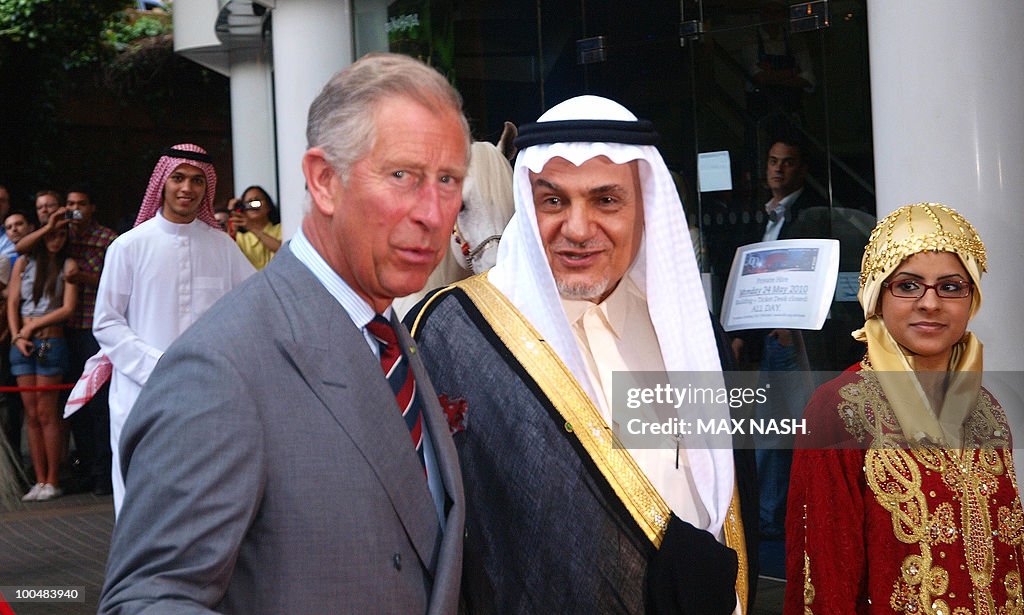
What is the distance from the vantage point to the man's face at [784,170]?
620cm

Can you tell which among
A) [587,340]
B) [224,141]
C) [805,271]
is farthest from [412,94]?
[224,141]

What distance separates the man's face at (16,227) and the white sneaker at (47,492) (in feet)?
6.78

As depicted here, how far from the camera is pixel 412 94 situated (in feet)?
5.98

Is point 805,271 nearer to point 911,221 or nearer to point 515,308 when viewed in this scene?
point 911,221

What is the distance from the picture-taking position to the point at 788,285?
5.21 metres

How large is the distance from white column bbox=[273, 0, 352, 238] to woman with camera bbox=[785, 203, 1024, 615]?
5547 mm

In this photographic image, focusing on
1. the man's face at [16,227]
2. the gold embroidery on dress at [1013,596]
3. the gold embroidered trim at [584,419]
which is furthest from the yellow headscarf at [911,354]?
the man's face at [16,227]

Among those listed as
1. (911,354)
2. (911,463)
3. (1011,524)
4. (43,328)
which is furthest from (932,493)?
(43,328)

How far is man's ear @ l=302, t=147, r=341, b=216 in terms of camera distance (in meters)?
1.83

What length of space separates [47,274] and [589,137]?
7571 millimetres

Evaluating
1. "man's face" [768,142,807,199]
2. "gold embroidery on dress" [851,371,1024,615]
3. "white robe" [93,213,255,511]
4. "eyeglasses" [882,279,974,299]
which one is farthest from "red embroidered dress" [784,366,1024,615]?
"white robe" [93,213,255,511]

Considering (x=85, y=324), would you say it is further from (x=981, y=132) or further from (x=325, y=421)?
(x=325, y=421)

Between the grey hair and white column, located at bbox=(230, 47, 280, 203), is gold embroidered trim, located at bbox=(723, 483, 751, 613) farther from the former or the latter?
white column, located at bbox=(230, 47, 280, 203)

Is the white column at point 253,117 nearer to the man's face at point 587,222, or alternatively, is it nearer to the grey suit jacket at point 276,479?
the man's face at point 587,222
